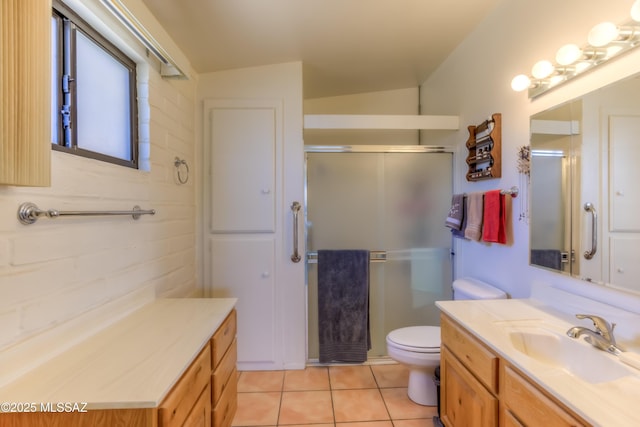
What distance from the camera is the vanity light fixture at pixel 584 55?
112 centimetres

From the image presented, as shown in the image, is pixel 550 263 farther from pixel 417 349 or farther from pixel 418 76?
pixel 418 76

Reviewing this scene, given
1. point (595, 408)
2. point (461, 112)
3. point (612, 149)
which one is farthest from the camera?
point (461, 112)

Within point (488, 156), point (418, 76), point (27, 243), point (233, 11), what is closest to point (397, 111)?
point (418, 76)

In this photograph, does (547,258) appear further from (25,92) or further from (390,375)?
(25,92)

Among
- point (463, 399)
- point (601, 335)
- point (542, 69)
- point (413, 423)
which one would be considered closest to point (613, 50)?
point (542, 69)

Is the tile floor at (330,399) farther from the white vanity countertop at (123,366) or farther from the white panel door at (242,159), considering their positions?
the white panel door at (242,159)

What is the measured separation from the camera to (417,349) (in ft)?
6.23

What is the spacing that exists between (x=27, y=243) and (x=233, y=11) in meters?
1.45

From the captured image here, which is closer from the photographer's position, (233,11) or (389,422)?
(233,11)

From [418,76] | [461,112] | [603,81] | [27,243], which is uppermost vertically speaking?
[418,76]

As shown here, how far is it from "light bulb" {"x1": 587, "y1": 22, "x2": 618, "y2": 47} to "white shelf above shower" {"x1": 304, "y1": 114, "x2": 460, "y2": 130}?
4.12 ft

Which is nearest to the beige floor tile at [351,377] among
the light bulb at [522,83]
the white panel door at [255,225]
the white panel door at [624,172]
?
the white panel door at [255,225]

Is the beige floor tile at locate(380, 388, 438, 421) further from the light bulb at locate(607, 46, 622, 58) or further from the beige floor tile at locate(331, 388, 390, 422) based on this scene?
the light bulb at locate(607, 46, 622, 58)

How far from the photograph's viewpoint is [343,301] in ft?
8.07
